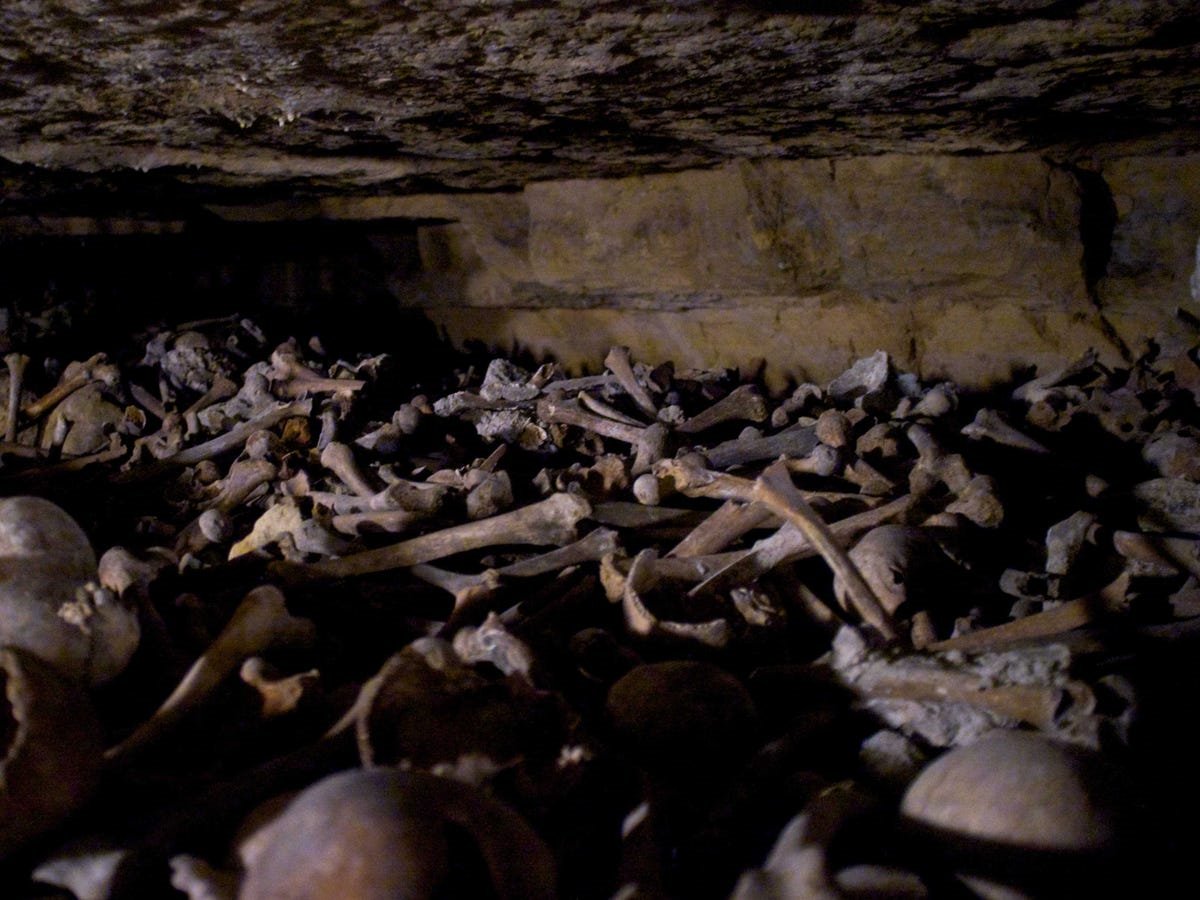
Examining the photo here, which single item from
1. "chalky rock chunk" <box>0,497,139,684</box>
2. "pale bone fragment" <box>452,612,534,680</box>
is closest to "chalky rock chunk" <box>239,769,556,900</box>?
"pale bone fragment" <box>452,612,534,680</box>

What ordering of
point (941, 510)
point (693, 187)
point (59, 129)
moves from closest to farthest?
point (941, 510)
point (59, 129)
point (693, 187)

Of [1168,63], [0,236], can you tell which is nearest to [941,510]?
[1168,63]

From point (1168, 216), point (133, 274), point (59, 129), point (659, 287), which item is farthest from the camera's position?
point (133, 274)

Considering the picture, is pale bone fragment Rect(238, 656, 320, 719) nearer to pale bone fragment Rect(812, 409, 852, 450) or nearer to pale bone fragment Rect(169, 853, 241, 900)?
pale bone fragment Rect(169, 853, 241, 900)

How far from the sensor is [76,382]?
332 centimetres

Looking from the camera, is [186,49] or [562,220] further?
[562,220]

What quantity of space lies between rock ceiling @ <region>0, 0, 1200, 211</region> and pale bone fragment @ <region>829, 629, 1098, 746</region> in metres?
1.15

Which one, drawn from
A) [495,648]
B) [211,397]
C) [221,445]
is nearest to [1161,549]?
[495,648]

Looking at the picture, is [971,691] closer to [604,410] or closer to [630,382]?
[604,410]

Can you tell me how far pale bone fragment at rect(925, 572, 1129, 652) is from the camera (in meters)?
1.47

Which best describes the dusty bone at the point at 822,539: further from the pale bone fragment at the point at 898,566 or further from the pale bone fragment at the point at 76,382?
the pale bone fragment at the point at 76,382

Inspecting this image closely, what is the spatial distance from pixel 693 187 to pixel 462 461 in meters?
1.40

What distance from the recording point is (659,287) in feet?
11.0

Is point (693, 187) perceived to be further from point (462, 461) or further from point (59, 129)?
point (59, 129)
